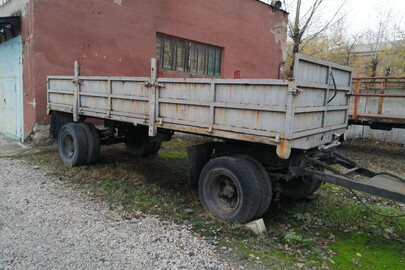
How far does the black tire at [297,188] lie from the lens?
5387 mm

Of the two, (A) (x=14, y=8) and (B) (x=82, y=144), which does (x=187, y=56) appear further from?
(B) (x=82, y=144)

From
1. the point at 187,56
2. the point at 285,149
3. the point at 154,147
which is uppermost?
the point at 187,56

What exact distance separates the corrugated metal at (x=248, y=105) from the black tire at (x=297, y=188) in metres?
0.82

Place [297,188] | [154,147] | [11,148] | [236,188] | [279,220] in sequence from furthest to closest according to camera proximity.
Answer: [11,148]
[154,147]
[297,188]
[279,220]
[236,188]

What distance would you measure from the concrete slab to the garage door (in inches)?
11.0

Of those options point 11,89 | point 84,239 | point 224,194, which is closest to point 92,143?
point 84,239

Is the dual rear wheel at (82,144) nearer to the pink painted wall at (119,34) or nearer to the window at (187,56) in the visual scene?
the pink painted wall at (119,34)

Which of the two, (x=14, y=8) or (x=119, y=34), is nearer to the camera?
(x=14, y=8)

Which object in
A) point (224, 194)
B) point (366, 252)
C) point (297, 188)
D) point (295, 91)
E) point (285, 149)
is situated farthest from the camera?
point (297, 188)

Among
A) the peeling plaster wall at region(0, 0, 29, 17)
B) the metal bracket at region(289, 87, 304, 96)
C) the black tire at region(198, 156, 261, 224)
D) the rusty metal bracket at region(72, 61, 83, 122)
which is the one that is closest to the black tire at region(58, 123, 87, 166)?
the rusty metal bracket at region(72, 61, 83, 122)

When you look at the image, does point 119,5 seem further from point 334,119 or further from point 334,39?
point 334,39

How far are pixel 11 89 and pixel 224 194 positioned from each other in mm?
9059

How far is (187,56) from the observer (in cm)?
1318

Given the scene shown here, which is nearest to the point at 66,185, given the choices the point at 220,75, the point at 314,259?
the point at 314,259
